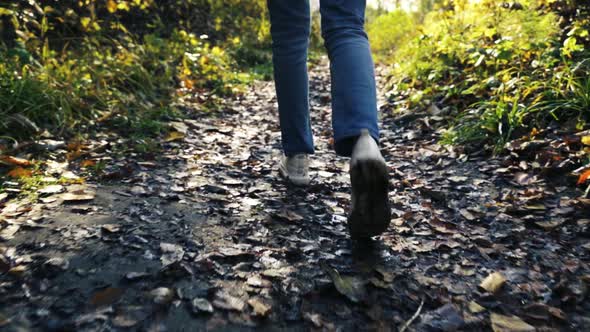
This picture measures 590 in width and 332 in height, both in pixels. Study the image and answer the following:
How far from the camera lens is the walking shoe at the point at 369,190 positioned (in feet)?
3.98

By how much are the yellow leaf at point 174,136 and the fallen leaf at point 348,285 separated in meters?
1.78

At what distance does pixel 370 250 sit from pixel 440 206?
582mm

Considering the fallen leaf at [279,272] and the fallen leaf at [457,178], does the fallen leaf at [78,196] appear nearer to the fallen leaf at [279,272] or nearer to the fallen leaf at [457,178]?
the fallen leaf at [279,272]

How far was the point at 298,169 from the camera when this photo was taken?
1.93m

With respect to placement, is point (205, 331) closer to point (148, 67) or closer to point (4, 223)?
point (4, 223)

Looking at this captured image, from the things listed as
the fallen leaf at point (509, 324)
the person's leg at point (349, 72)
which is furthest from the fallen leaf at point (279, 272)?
the fallen leaf at point (509, 324)

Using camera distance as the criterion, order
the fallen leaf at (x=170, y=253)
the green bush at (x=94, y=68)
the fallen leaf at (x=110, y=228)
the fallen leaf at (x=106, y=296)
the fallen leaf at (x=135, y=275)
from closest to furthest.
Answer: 1. the fallen leaf at (x=106, y=296)
2. the fallen leaf at (x=135, y=275)
3. the fallen leaf at (x=170, y=253)
4. the fallen leaf at (x=110, y=228)
5. the green bush at (x=94, y=68)

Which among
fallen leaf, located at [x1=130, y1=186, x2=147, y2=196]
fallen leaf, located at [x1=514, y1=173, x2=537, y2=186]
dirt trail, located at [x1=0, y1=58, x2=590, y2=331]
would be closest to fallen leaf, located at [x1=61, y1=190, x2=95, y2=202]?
dirt trail, located at [x1=0, y1=58, x2=590, y2=331]

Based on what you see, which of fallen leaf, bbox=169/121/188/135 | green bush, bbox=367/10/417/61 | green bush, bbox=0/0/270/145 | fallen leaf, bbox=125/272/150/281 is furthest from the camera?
green bush, bbox=367/10/417/61

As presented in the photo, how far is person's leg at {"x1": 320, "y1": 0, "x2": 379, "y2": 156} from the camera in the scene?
4.46ft

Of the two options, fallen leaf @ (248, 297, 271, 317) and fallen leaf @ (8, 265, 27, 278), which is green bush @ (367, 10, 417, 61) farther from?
fallen leaf @ (8, 265, 27, 278)

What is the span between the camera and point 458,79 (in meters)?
3.47

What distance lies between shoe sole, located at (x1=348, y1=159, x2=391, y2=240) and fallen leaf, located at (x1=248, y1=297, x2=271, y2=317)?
0.41 meters

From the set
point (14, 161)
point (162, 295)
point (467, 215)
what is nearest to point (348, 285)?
point (162, 295)
